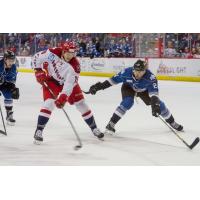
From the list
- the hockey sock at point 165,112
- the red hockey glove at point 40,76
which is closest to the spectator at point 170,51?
the hockey sock at point 165,112

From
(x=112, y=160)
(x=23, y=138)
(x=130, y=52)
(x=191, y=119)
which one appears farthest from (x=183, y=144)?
(x=23, y=138)

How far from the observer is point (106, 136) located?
10.1 feet

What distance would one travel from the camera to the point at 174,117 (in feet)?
10.5

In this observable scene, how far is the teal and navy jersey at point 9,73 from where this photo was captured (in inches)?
129

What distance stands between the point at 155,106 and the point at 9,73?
3.48ft

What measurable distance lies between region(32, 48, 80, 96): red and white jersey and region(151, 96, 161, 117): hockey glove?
0.53m

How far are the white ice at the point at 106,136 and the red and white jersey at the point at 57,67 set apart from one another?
163mm

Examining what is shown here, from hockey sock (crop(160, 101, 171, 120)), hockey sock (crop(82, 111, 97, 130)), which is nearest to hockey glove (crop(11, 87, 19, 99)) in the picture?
hockey sock (crop(82, 111, 97, 130))

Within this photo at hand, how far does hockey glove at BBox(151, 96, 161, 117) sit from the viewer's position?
3.01 meters

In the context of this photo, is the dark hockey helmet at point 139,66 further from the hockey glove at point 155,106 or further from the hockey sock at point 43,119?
the hockey sock at point 43,119

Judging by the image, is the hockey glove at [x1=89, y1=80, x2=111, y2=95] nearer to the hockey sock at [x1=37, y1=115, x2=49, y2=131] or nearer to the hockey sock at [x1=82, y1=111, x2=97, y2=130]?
the hockey sock at [x1=82, y1=111, x2=97, y2=130]

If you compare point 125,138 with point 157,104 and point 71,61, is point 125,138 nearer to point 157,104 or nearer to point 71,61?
point 157,104

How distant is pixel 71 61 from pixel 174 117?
32.6 inches

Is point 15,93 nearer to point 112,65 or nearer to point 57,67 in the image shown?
point 57,67
